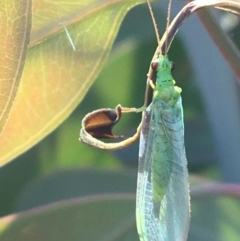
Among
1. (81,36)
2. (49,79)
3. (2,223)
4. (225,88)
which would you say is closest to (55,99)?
(49,79)

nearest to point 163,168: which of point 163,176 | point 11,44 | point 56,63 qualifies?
point 163,176

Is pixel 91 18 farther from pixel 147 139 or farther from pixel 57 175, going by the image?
pixel 57 175

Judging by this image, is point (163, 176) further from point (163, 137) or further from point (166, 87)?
point (166, 87)

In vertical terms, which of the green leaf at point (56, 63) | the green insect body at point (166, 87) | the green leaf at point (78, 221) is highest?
the green leaf at point (56, 63)

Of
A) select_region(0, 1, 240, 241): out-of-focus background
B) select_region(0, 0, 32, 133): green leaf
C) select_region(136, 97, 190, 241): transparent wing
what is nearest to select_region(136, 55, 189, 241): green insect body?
select_region(136, 97, 190, 241): transparent wing

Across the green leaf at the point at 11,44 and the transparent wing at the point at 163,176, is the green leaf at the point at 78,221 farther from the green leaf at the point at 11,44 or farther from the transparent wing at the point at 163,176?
the green leaf at the point at 11,44

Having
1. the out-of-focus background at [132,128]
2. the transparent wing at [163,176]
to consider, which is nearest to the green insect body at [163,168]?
the transparent wing at [163,176]
